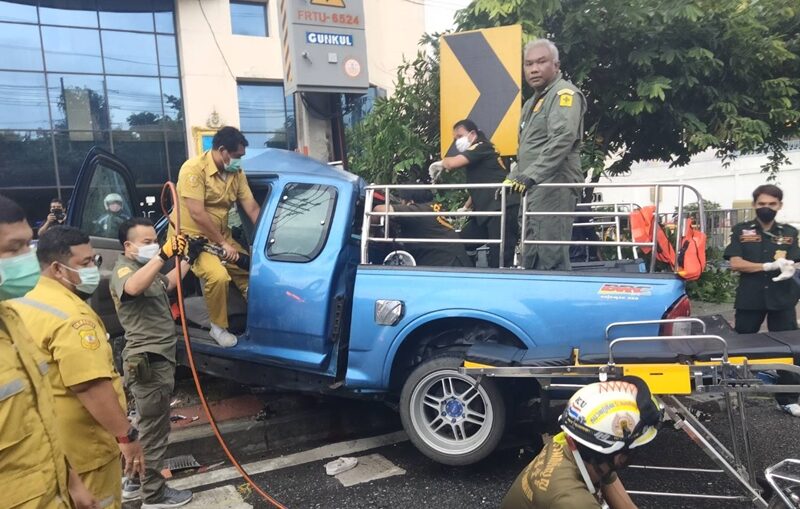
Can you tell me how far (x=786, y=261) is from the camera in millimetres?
4383

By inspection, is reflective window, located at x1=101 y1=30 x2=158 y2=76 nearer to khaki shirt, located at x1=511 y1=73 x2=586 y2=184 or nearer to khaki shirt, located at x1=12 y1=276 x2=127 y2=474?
khaki shirt, located at x1=511 y1=73 x2=586 y2=184

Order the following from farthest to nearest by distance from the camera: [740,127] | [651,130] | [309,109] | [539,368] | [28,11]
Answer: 1. [28,11]
2. [651,130]
3. [740,127]
4. [309,109]
5. [539,368]

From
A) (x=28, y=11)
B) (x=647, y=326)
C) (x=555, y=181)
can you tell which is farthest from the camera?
(x=28, y=11)

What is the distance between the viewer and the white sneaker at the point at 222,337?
407cm

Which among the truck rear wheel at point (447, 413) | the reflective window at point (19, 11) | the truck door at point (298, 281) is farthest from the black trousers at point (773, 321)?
the reflective window at point (19, 11)

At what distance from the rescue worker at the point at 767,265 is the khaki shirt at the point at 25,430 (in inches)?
188

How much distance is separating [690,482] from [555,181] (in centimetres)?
213

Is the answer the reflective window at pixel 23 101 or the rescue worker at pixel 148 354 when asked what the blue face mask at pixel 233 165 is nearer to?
the rescue worker at pixel 148 354

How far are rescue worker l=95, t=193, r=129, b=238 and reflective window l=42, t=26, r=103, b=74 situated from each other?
13612 millimetres

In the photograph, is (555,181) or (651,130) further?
(651,130)

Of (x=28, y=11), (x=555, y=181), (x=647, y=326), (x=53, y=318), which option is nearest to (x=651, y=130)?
(x=555, y=181)

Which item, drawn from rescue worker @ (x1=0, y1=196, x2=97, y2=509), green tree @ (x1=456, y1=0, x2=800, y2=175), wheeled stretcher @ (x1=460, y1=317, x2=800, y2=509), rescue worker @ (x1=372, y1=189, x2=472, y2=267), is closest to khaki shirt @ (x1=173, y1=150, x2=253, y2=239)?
rescue worker @ (x1=372, y1=189, x2=472, y2=267)

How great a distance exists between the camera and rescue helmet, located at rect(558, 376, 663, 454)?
1920mm

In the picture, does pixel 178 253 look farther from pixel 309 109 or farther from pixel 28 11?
pixel 28 11
